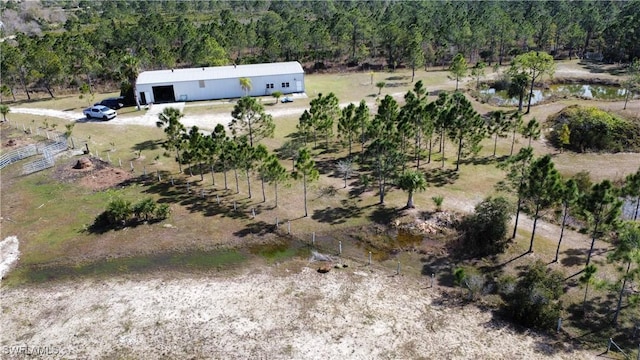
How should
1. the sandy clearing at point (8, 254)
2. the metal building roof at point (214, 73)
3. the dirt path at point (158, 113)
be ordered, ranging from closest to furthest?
the sandy clearing at point (8, 254) < the dirt path at point (158, 113) < the metal building roof at point (214, 73)

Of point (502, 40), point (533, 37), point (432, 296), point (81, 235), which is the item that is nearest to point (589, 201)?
point (432, 296)

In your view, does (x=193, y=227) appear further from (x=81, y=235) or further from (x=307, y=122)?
(x=307, y=122)

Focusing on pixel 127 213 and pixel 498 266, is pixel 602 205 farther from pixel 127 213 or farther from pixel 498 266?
pixel 127 213

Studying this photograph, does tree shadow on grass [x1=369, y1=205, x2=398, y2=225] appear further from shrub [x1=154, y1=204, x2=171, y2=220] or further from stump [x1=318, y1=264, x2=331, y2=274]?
shrub [x1=154, y1=204, x2=171, y2=220]

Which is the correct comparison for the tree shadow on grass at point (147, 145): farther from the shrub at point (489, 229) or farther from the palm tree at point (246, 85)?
the shrub at point (489, 229)

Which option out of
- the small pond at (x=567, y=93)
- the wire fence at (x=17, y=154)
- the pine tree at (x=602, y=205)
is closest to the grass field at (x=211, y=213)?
the wire fence at (x=17, y=154)

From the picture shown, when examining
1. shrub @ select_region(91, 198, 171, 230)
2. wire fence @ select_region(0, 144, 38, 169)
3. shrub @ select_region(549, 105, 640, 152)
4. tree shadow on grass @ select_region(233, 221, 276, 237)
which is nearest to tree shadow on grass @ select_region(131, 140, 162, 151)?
wire fence @ select_region(0, 144, 38, 169)
